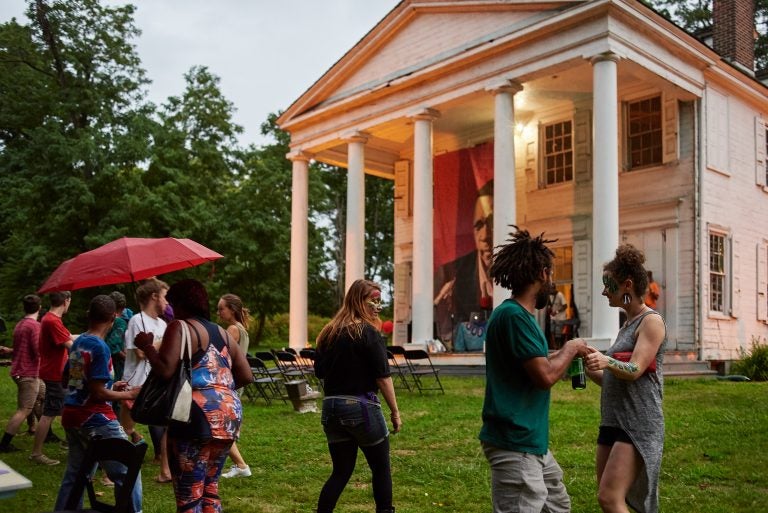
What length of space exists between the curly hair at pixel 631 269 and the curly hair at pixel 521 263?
47cm

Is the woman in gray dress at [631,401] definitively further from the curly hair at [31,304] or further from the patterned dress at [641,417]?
the curly hair at [31,304]

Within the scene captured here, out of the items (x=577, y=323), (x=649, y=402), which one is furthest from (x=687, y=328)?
(x=649, y=402)

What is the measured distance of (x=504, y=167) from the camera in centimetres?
1767

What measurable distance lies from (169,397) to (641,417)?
2.37m

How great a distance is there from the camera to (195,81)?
36.8 metres

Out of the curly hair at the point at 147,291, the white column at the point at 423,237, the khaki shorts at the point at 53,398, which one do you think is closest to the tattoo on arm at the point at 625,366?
the curly hair at the point at 147,291

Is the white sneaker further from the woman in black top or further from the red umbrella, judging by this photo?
the woman in black top

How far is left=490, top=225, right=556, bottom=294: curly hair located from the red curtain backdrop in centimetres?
1715

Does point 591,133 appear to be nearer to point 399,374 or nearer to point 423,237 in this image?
point 423,237

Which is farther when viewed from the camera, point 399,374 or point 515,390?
point 399,374

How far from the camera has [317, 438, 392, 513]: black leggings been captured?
5.05 metres

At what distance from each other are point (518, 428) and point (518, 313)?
0.51 m

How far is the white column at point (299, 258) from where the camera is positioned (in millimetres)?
23172

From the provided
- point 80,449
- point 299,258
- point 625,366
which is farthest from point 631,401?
point 299,258
